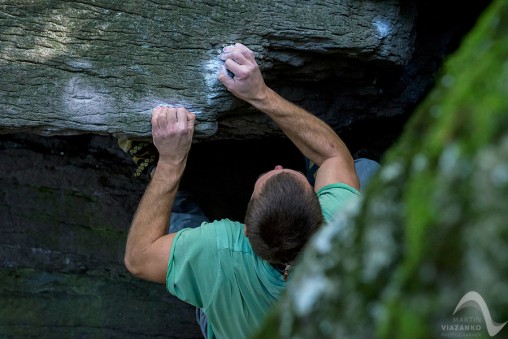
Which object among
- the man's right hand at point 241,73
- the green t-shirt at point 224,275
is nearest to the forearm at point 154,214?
the green t-shirt at point 224,275

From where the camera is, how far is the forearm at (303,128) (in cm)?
279

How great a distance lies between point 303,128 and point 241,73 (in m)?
0.39

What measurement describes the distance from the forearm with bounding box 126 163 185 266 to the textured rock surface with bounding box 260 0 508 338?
5.68 feet

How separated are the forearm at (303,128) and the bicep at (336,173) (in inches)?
1.1

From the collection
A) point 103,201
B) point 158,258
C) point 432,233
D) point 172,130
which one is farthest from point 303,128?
point 432,233

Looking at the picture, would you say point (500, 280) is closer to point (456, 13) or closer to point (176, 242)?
point (176, 242)

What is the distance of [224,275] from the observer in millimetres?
2436

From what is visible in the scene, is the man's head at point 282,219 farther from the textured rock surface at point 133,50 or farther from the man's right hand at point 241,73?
the textured rock surface at point 133,50

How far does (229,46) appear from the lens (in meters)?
2.72

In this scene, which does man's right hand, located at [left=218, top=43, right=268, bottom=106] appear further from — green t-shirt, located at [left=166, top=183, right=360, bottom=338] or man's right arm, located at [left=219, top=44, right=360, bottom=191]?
green t-shirt, located at [left=166, top=183, right=360, bottom=338]

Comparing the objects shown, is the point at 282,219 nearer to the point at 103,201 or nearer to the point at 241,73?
the point at 241,73

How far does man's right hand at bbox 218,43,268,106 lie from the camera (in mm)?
2682

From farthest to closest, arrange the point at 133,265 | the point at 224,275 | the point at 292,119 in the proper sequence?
the point at 292,119
the point at 133,265
the point at 224,275

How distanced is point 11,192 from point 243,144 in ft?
4.23
